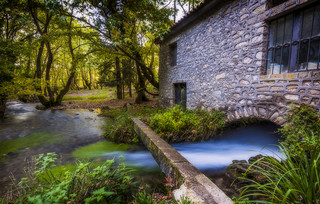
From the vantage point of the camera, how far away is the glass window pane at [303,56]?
323 centimetres

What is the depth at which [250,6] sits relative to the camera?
13.4 ft

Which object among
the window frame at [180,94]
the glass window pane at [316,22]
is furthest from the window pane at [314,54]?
Answer: the window frame at [180,94]

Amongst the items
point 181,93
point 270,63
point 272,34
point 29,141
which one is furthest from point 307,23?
point 29,141

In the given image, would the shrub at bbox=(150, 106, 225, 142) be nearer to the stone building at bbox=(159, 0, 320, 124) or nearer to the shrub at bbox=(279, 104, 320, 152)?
the stone building at bbox=(159, 0, 320, 124)

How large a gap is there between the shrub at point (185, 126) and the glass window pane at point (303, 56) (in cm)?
233

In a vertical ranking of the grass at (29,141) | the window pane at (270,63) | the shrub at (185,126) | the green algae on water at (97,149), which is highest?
the window pane at (270,63)

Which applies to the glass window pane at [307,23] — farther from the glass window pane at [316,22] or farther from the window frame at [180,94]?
the window frame at [180,94]

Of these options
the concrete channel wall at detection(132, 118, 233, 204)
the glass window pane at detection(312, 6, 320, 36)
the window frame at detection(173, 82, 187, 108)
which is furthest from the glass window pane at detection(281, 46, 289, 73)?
the window frame at detection(173, 82, 187, 108)

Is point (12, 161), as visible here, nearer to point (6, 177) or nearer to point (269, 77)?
point (6, 177)

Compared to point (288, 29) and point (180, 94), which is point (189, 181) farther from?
point (180, 94)

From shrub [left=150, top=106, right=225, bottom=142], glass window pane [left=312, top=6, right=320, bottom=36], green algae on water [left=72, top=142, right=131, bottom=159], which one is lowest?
green algae on water [left=72, top=142, right=131, bottom=159]

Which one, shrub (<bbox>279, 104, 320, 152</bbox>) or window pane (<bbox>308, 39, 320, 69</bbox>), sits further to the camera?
window pane (<bbox>308, 39, 320, 69</bbox>)

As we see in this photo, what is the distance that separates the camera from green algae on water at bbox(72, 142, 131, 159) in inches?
153

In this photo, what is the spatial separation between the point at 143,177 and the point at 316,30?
15.1 feet
